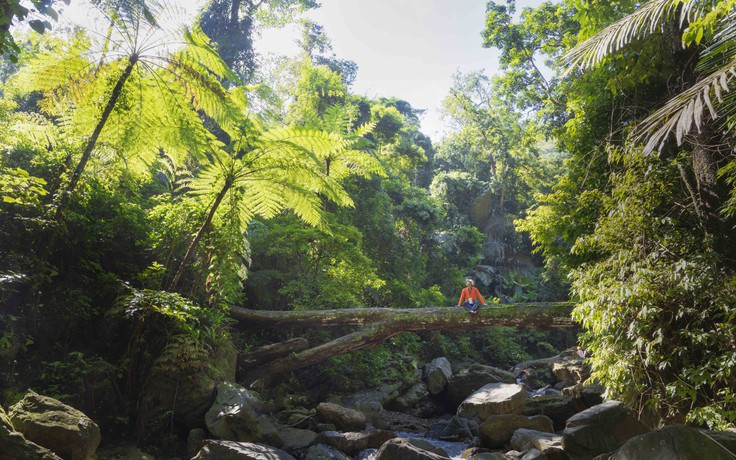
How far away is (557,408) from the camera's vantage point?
7.07m

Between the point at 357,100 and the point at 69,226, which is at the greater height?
the point at 357,100

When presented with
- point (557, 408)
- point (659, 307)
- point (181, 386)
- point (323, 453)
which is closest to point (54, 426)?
point (181, 386)

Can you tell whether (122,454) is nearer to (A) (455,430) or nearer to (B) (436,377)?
(A) (455,430)

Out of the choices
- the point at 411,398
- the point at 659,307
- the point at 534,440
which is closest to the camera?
the point at 659,307

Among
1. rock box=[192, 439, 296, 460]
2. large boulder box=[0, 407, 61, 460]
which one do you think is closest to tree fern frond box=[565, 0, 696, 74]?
rock box=[192, 439, 296, 460]

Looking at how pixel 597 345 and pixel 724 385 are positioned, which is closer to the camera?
pixel 724 385

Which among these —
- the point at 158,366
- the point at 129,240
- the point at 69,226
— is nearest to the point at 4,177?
the point at 69,226

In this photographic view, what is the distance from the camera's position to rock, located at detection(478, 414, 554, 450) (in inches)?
255

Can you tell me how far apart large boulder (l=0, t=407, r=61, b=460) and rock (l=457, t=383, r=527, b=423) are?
270 inches

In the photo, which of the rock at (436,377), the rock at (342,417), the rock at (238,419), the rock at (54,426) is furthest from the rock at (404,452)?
the rock at (436,377)

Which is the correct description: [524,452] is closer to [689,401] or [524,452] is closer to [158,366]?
[689,401]

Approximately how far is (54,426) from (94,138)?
2591mm

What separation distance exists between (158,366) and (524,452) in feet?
16.1

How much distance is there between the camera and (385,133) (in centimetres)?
1541
